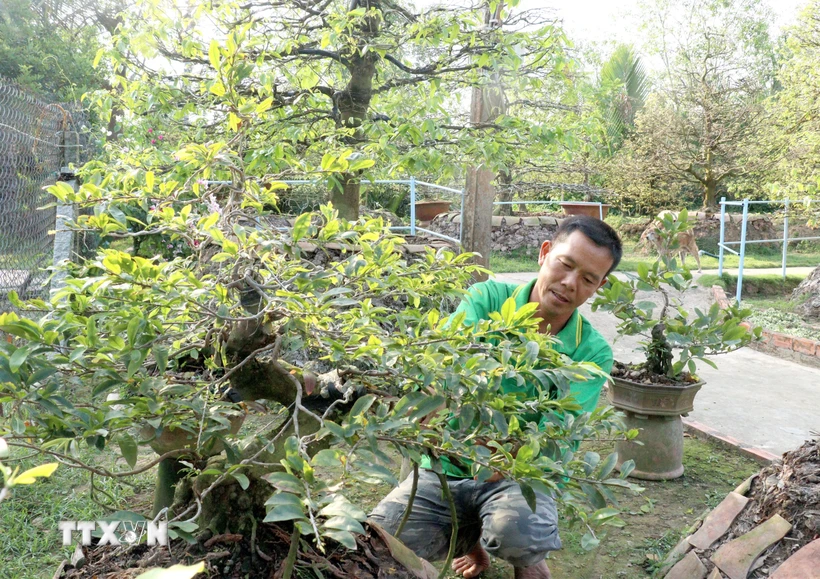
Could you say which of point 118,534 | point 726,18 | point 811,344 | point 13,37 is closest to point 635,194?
point 726,18

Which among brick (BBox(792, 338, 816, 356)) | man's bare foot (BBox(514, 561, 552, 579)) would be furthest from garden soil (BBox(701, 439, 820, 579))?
brick (BBox(792, 338, 816, 356))

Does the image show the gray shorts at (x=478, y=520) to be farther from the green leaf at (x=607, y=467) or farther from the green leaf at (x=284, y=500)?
the green leaf at (x=284, y=500)

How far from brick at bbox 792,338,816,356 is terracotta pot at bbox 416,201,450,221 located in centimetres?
821

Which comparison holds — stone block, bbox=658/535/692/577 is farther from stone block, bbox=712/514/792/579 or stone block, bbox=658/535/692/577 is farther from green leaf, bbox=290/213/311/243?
green leaf, bbox=290/213/311/243

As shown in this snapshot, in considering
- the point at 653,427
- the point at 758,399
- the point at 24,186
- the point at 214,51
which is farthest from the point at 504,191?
the point at 214,51

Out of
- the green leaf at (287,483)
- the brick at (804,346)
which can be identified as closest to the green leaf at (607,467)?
the green leaf at (287,483)

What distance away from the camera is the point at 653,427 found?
3.39 metres

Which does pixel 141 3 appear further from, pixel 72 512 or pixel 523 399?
pixel 523 399

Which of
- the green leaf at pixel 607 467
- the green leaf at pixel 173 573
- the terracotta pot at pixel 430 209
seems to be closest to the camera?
the green leaf at pixel 173 573

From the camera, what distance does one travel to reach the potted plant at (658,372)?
319cm

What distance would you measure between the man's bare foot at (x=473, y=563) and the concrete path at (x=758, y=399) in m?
1.91

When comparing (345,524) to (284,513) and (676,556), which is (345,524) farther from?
(676,556)

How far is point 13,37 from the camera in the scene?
10305 mm

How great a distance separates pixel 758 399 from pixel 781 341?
1.77m
